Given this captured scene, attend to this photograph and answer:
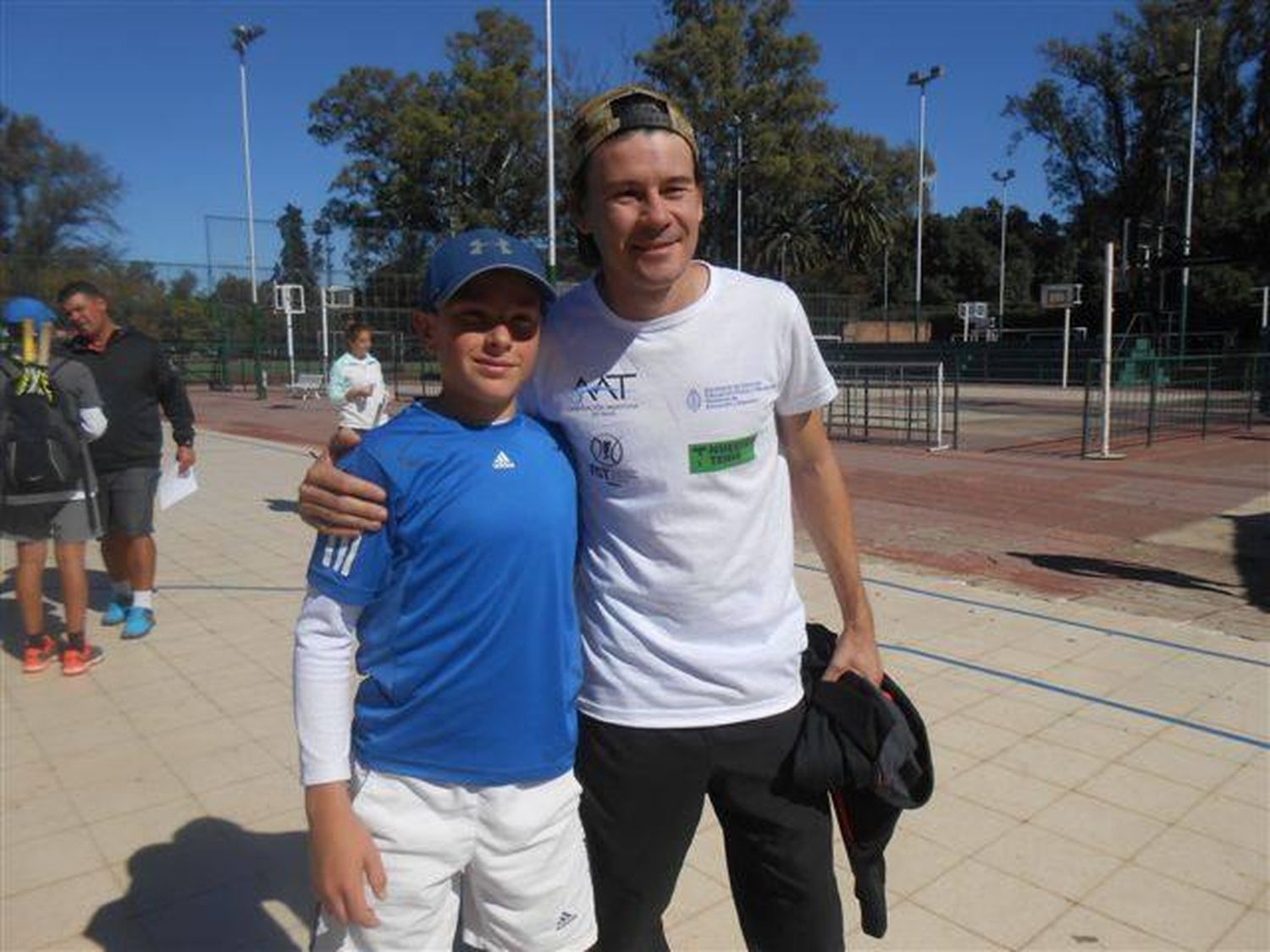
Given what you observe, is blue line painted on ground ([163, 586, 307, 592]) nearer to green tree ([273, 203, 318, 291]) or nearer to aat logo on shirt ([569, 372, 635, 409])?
aat logo on shirt ([569, 372, 635, 409])

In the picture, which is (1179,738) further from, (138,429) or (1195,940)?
(138,429)

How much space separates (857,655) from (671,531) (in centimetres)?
57

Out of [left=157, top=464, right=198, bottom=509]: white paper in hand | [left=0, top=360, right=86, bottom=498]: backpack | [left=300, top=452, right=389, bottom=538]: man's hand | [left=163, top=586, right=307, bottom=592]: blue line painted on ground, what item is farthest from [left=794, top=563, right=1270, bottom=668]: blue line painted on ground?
[left=300, top=452, right=389, bottom=538]: man's hand

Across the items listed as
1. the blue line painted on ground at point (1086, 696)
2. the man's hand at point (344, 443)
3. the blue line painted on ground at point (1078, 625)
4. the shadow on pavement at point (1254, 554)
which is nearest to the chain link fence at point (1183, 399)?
the shadow on pavement at point (1254, 554)

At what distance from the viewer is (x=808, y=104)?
4819cm

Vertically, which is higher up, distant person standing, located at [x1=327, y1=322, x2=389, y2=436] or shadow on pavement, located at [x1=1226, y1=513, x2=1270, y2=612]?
distant person standing, located at [x1=327, y1=322, x2=389, y2=436]

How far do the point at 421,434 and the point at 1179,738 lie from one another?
12.1 ft

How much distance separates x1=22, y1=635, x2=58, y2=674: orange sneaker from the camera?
4969 millimetres

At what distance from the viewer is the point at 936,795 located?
3.60 m

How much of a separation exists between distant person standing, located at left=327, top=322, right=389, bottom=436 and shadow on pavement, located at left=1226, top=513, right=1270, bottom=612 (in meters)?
6.38

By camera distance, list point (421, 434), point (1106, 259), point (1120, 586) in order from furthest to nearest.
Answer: point (1106, 259) < point (1120, 586) < point (421, 434)

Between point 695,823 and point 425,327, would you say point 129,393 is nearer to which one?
point 425,327

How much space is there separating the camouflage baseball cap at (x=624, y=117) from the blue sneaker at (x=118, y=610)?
202 inches

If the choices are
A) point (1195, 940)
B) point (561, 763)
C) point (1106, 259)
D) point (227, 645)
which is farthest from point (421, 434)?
point (1106, 259)
